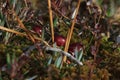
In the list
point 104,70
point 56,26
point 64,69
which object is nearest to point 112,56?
point 104,70

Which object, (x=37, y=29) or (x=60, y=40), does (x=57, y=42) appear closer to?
(x=60, y=40)

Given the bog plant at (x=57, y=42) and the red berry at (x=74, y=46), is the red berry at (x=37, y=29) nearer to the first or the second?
the bog plant at (x=57, y=42)

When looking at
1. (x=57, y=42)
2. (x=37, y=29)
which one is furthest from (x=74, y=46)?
(x=37, y=29)

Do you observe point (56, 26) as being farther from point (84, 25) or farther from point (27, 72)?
point (27, 72)

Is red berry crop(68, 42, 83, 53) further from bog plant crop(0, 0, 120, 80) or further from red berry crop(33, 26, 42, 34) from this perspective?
red berry crop(33, 26, 42, 34)

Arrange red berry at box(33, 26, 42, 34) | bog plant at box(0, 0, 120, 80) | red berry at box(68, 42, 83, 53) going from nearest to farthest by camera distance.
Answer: bog plant at box(0, 0, 120, 80)
red berry at box(68, 42, 83, 53)
red berry at box(33, 26, 42, 34)

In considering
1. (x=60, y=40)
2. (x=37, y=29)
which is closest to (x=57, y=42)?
(x=60, y=40)

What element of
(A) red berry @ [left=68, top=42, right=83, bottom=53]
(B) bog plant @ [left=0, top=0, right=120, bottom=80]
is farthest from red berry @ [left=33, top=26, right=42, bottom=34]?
(A) red berry @ [left=68, top=42, right=83, bottom=53]

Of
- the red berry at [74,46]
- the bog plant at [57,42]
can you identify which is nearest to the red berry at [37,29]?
the bog plant at [57,42]

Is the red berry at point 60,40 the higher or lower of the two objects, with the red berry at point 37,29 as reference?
lower

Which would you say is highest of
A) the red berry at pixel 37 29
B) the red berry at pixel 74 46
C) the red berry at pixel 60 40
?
the red berry at pixel 37 29

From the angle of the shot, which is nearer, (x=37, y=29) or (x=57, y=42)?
(x=57, y=42)
